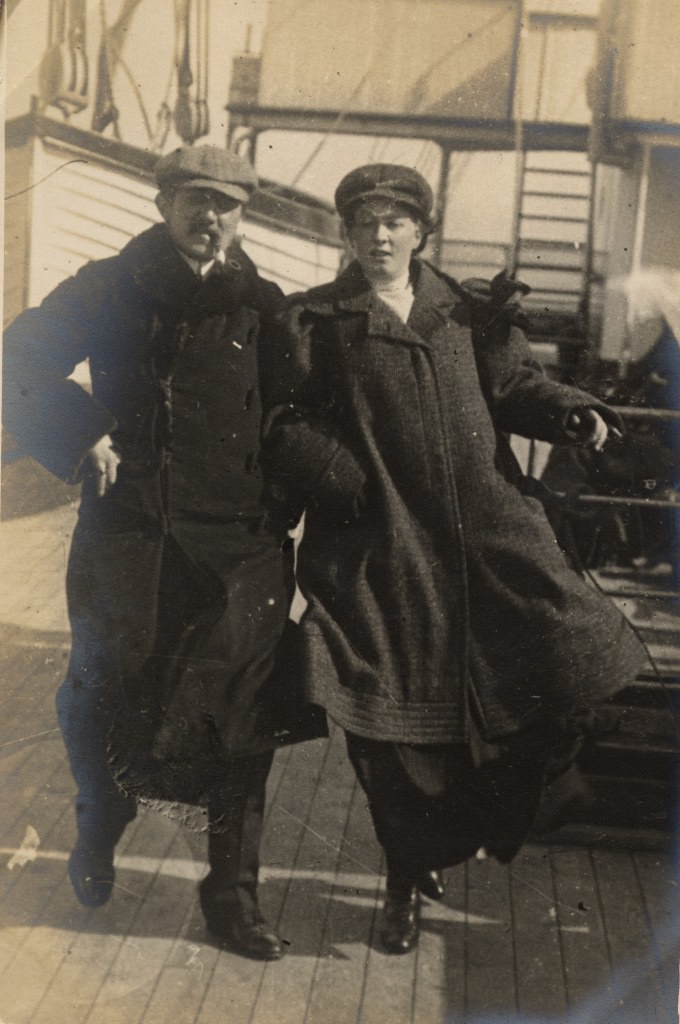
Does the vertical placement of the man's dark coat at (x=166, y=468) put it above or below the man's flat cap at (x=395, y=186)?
below

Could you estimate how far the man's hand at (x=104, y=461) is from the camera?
2.71 m

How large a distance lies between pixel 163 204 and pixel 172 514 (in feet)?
2.55

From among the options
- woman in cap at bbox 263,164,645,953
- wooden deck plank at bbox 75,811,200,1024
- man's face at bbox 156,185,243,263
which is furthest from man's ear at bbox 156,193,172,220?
wooden deck plank at bbox 75,811,200,1024

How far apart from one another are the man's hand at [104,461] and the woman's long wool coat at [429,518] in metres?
0.41

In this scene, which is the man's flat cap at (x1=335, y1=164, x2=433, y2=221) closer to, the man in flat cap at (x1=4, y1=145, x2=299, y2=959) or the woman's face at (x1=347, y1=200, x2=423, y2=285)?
the woman's face at (x1=347, y1=200, x2=423, y2=285)

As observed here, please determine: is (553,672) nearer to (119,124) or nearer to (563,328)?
(563,328)

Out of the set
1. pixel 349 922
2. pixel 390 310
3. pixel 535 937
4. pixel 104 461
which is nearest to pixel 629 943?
pixel 535 937

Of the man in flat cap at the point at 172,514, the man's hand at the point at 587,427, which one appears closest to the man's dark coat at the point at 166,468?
the man in flat cap at the point at 172,514

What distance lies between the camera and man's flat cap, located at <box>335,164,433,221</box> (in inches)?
101

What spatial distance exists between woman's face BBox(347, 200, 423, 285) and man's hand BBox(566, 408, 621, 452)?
55cm

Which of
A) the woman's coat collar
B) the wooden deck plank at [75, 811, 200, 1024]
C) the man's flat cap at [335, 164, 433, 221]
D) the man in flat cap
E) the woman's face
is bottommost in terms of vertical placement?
the wooden deck plank at [75, 811, 200, 1024]

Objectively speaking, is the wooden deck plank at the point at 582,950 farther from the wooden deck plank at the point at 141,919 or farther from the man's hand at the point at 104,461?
the man's hand at the point at 104,461

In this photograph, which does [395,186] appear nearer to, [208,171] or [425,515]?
[208,171]

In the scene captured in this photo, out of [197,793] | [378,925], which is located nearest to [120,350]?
[197,793]
